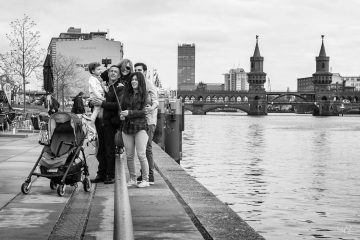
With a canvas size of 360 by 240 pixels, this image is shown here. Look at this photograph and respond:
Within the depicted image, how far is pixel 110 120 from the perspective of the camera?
1067 cm

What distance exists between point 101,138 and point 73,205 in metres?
2.44

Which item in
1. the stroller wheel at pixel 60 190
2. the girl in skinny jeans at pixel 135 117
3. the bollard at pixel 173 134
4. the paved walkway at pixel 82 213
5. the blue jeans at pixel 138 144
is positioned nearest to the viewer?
the paved walkway at pixel 82 213

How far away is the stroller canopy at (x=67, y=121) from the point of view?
9.49 metres

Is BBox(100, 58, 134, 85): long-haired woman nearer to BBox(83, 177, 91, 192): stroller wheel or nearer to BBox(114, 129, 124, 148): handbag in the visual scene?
BBox(114, 129, 124, 148): handbag

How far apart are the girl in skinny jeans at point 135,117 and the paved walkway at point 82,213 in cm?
63

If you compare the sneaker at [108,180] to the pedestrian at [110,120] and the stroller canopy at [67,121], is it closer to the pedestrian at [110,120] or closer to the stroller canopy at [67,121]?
the pedestrian at [110,120]

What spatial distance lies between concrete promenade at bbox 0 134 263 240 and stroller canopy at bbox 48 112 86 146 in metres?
0.82

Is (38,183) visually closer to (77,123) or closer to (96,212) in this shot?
(77,123)

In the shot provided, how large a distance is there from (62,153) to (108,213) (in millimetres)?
1880

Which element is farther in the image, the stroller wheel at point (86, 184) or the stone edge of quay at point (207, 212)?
the stroller wheel at point (86, 184)

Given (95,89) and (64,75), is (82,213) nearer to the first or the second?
(95,89)

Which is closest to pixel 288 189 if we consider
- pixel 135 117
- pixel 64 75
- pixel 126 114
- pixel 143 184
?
pixel 143 184

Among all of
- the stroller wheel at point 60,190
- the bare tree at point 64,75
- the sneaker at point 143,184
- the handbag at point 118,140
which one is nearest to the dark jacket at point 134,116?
the handbag at point 118,140

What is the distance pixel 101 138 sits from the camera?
10805mm
